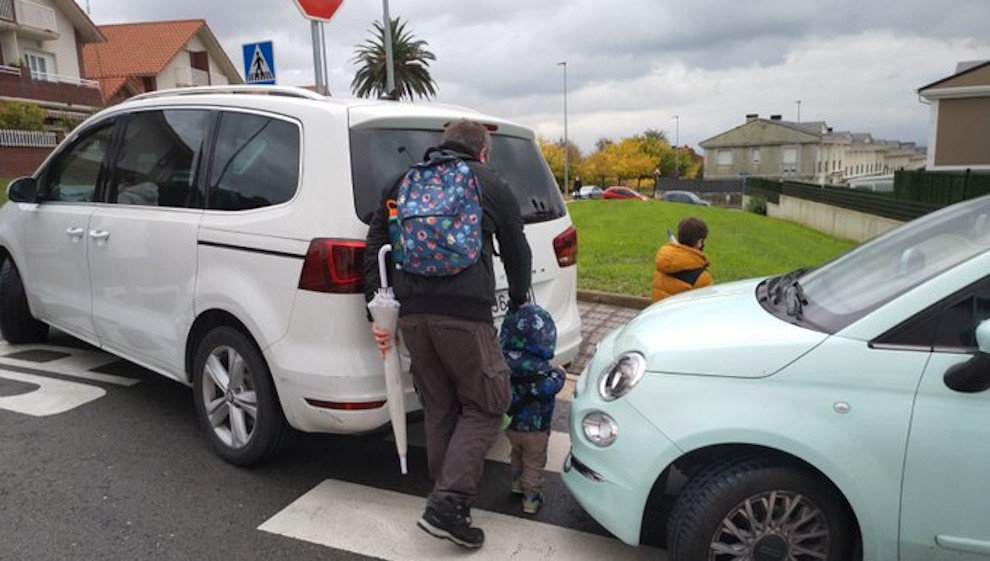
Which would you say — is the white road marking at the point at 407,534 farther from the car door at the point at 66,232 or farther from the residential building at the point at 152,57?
the residential building at the point at 152,57

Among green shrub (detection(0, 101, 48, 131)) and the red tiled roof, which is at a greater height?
the red tiled roof

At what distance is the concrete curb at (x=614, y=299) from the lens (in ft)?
24.9

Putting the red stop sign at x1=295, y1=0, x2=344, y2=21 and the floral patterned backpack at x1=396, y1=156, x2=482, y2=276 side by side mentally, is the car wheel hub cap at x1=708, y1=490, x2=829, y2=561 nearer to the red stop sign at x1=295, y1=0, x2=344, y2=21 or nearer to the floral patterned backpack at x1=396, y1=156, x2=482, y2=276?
the floral patterned backpack at x1=396, y1=156, x2=482, y2=276

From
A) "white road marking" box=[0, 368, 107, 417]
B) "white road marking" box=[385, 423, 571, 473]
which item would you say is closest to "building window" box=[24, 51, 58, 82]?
"white road marking" box=[0, 368, 107, 417]

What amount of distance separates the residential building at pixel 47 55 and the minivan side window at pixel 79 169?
28.5 metres

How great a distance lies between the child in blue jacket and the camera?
3.18 meters

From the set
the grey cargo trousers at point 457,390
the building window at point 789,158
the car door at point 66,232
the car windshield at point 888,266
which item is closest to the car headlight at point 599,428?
the grey cargo trousers at point 457,390

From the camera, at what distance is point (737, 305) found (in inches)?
120

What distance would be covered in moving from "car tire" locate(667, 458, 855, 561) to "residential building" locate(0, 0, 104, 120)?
32787 mm

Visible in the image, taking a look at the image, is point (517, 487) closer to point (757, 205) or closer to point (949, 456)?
point (949, 456)

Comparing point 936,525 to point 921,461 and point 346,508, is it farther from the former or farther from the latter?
point 346,508

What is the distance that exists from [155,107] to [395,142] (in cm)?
173

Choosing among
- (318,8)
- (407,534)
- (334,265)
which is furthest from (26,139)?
(407,534)

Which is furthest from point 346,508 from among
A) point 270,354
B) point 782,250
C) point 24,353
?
point 782,250
